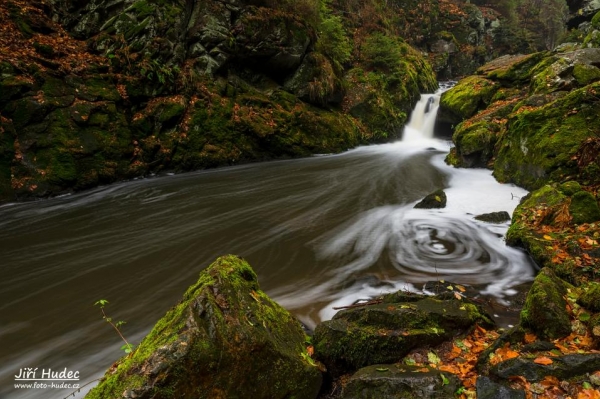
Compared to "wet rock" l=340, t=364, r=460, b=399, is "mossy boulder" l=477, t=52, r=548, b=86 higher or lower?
higher

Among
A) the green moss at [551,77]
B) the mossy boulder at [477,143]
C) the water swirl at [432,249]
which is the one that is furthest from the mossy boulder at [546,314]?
the green moss at [551,77]

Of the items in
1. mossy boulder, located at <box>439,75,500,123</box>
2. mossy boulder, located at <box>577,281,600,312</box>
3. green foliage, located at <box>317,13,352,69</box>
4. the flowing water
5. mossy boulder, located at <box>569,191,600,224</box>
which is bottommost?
the flowing water

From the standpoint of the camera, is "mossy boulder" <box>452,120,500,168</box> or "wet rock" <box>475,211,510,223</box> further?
"mossy boulder" <box>452,120,500,168</box>

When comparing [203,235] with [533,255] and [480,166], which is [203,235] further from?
[480,166]

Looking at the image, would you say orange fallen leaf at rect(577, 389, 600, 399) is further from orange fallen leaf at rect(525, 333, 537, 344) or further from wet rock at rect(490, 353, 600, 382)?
orange fallen leaf at rect(525, 333, 537, 344)

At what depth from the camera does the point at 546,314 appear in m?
2.47

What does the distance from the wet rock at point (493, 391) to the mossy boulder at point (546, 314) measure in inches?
29.8

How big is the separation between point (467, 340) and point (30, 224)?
27.3 ft

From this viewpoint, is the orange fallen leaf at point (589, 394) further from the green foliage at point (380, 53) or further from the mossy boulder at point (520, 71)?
the green foliage at point (380, 53)

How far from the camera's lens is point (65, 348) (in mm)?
3420

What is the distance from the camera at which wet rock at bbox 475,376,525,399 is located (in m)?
1.90

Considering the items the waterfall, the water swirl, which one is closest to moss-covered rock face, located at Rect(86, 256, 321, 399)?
the water swirl

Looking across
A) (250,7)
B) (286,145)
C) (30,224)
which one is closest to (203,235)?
(30,224)

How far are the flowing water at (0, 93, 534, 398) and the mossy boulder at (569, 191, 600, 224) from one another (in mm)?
Answer: 899
